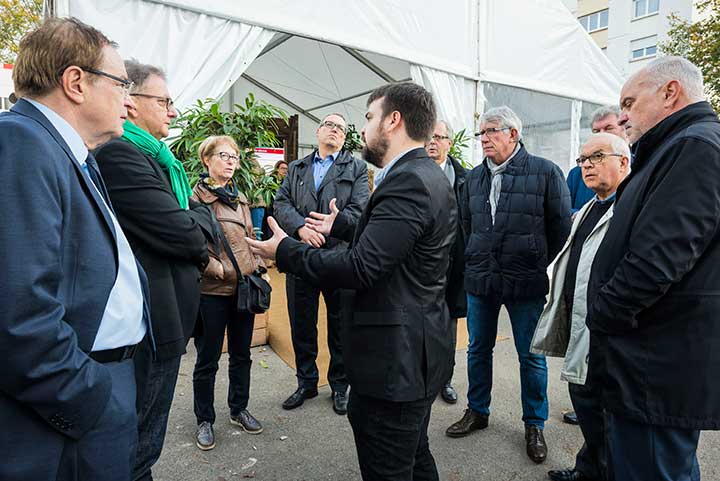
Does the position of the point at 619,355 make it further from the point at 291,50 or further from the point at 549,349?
the point at 291,50

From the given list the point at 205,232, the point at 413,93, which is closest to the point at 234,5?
the point at 205,232

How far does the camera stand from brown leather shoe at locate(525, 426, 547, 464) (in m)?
2.83

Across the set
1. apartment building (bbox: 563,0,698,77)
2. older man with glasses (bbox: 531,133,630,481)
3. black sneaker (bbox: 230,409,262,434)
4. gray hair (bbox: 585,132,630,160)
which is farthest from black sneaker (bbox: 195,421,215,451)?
apartment building (bbox: 563,0,698,77)

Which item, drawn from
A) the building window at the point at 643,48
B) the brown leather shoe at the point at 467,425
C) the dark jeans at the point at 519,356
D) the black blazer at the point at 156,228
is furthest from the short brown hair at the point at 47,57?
the building window at the point at 643,48

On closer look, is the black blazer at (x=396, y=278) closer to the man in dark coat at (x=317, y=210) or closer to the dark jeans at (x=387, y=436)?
the dark jeans at (x=387, y=436)

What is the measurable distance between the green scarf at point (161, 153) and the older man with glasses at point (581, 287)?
2.02 meters

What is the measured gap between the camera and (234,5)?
16.4 ft

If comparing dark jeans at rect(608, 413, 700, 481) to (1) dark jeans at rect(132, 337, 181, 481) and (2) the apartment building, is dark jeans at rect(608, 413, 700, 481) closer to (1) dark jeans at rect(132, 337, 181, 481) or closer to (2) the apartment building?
(1) dark jeans at rect(132, 337, 181, 481)

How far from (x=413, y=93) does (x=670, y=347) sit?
1.30 m

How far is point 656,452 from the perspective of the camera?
163cm

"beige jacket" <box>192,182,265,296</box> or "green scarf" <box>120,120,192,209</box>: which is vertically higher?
"green scarf" <box>120,120,192,209</box>

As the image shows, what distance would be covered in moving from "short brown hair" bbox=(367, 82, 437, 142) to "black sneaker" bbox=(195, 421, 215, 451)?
2.30 meters

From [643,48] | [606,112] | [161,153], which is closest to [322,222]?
[161,153]

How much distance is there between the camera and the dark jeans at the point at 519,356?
2.95 metres
